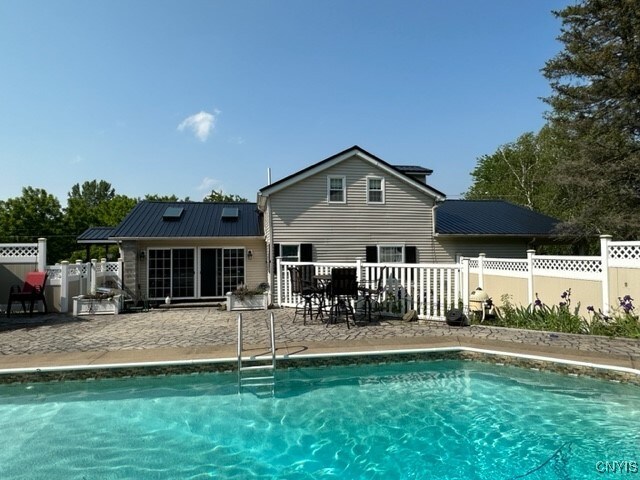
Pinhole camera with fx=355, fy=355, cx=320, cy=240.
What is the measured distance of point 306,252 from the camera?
13.6m

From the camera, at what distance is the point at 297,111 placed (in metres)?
15.3

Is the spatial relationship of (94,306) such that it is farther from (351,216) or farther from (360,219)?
(360,219)

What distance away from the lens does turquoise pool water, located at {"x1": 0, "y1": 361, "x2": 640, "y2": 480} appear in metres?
3.62

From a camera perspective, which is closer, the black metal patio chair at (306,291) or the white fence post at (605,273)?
the white fence post at (605,273)

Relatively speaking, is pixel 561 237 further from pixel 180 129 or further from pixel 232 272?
pixel 180 129

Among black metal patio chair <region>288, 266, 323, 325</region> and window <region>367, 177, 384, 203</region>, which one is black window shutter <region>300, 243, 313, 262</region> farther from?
window <region>367, 177, 384, 203</region>

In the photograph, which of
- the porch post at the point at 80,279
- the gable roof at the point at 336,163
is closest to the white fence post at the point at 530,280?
the gable roof at the point at 336,163

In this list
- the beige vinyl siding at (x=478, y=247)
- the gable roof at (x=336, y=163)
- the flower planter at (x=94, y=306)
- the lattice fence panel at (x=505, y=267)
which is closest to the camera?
the lattice fence panel at (x=505, y=267)

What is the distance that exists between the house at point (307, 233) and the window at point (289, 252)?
0.04 metres

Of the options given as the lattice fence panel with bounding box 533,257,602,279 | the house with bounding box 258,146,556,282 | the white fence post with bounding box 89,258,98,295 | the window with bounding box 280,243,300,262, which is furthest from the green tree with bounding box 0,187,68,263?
the lattice fence panel with bounding box 533,257,602,279

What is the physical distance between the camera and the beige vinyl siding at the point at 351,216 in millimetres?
13555

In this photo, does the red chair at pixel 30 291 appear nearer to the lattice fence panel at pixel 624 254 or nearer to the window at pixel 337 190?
the window at pixel 337 190

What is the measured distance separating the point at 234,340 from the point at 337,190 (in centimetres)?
841

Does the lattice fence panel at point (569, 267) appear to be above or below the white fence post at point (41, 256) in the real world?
below
